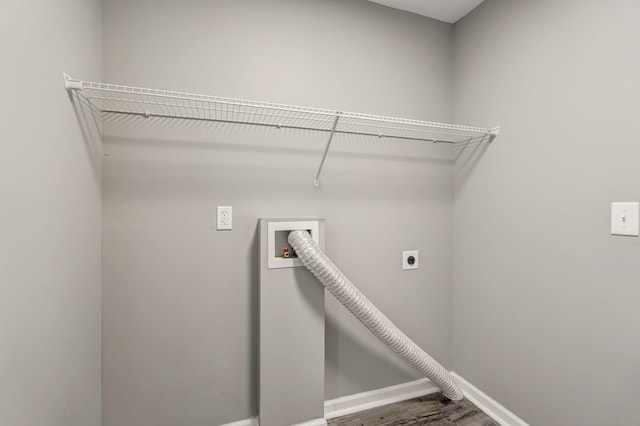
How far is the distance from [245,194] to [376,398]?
1.45m

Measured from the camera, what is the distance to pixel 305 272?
144cm

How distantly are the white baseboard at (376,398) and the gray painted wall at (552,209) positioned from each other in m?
0.30

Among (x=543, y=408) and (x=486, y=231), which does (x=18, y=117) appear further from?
(x=543, y=408)

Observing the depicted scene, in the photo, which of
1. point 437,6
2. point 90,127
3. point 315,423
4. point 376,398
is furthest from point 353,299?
point 437,6

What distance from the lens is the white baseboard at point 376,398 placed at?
1.65 meters

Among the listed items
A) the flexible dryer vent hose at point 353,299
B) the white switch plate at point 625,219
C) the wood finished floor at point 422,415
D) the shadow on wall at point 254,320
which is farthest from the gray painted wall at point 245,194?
the white switch plate at point 625,219

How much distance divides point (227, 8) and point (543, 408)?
8.20ft

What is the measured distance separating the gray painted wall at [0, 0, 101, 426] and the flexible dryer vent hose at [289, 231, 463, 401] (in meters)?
0.86

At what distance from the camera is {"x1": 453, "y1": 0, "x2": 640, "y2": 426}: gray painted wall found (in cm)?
112

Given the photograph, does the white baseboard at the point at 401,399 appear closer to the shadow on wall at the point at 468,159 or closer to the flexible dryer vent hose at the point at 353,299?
the flexible dryer vent hose at the point at 353,299

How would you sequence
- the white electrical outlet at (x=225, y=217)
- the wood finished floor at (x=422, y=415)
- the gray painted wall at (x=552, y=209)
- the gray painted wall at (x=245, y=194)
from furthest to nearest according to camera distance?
the wood finished floor at (x=422, y=415) → the white electrical outlet at (x=225, y=217) → the gray painted wall at (x=245, y=194) → the gray painted wall at (x=552, y=209)

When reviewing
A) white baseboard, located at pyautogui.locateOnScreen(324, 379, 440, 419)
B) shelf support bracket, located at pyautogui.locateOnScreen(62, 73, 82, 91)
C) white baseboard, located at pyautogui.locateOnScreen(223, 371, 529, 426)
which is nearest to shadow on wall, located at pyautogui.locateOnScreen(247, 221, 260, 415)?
white baseboard, located at pyautogui.locateOnScreen(223, 371, 529, 426)

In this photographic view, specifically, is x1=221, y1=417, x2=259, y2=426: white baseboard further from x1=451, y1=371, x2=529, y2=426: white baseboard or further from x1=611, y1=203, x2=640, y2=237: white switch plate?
x1=611, y1=203, x2=640, y2=237: white switch plate

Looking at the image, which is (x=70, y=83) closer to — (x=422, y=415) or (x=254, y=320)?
(x=254, y=320)
